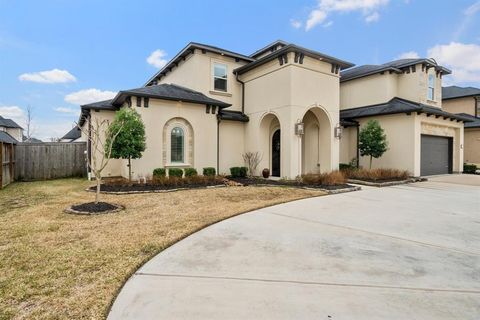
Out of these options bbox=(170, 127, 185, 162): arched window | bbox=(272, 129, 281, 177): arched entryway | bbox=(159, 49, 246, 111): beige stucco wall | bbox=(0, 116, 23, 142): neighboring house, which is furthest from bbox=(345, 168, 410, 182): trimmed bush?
bbox=(0, 116, 23, 142): neighboring house

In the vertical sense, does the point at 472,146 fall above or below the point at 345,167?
above

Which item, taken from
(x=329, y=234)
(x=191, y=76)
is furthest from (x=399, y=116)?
(x=329, y=234)

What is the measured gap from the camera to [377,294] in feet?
9.25

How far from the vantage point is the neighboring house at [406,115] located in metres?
15.1

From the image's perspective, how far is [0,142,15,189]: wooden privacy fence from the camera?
10375 mm

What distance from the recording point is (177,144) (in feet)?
43.2

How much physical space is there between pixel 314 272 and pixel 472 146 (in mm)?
26221

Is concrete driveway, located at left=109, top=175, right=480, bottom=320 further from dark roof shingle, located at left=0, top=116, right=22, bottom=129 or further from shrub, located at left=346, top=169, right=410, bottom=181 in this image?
dark roof shingle, located at left=0, top=116, right=22, bottom=129

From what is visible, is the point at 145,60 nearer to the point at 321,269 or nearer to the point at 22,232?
the point at 22,232

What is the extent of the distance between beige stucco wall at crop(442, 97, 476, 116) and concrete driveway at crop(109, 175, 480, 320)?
24.6m

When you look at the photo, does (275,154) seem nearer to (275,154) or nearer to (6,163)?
(275,154)

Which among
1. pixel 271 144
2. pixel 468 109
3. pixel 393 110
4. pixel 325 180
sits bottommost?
pixel 325 180

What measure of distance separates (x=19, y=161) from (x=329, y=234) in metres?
16.0

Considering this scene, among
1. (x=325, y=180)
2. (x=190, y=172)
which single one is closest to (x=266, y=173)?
(x=325, y=180)
